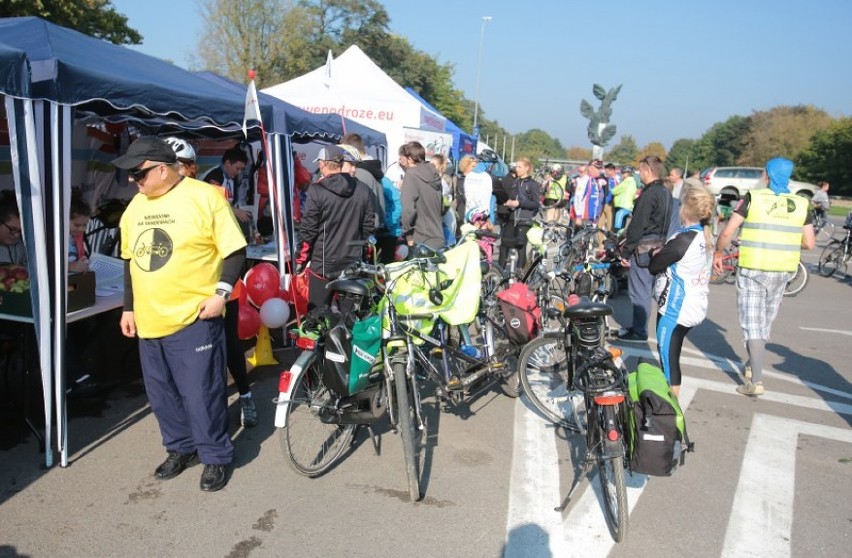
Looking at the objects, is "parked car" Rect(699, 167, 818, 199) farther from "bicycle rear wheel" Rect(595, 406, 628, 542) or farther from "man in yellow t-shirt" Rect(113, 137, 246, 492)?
"man in yellow t-shirt" Rect(113, 137, 246, 492)

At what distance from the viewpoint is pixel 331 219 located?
498 centimetres

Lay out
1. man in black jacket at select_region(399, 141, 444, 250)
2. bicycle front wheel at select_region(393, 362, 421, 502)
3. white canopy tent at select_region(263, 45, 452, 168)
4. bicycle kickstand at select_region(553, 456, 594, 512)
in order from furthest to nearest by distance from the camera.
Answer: white canopy tent at select_region(263, 45, 452, 168) < man in black jacket at select_region(399, 141, 444, 250) < bicycle front wheel at select_region(393, 362, 421, 502) < bicycle kickstand at select_region(553, 456, 594, 512)

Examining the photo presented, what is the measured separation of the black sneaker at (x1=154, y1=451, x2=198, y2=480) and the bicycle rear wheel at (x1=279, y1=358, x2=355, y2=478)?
0.65 metres

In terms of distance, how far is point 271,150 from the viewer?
610 centimetres

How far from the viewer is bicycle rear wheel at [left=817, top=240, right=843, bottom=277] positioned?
12.2 metres

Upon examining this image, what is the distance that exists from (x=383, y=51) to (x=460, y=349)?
5421 cm

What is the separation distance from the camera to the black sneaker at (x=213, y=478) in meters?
3.46

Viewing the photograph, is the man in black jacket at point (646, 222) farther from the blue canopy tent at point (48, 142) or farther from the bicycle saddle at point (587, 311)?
the blue canopy tent at point (48, 142)

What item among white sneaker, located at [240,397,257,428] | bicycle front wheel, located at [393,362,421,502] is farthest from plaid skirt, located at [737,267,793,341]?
white sneaker, located at [240,397,257,428]

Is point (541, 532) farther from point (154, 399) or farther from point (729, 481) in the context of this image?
point (154, 399)

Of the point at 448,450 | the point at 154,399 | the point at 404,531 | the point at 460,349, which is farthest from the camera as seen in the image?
the point at 460,349

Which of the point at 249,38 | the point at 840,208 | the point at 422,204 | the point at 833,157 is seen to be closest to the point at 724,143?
the point at 833,157

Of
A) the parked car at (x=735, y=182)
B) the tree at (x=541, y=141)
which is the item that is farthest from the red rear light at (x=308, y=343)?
the tree at (x=541, y=141)

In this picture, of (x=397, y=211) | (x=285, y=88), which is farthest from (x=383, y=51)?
(x=397, y=211)
